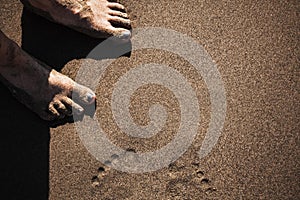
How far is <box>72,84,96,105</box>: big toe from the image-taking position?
200cm

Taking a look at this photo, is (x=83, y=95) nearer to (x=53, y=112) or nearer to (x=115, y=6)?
(x=53, y=112)

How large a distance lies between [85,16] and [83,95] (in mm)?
410

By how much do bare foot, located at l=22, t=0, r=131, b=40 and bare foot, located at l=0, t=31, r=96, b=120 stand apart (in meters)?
0.26

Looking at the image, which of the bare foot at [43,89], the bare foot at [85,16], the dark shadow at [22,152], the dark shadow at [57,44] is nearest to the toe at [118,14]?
the bare foot at [85,16]

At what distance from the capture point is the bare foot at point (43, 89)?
1983 millimetres

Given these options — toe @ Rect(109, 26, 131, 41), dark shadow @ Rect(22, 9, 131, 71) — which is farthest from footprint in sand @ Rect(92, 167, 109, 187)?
toe @ Rect(109, 26, 131, 41)

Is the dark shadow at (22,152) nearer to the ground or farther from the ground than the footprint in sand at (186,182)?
nearer to the ground

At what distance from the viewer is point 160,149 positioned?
6.32ft

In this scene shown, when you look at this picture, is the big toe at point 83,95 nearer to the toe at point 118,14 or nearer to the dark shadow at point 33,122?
the dark shadow at point 33,122

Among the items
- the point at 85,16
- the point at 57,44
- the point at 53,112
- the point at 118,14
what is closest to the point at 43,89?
the point at 53,112

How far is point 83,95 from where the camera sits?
2000 millimetres

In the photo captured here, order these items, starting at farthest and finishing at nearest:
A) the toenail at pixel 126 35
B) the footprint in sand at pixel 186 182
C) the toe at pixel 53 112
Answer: the toenail at pixel 126 35
the toe at pixel 53 112
the footprint in sand at pixel 186 182

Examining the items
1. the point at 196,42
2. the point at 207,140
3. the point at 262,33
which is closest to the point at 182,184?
the point at 207,140

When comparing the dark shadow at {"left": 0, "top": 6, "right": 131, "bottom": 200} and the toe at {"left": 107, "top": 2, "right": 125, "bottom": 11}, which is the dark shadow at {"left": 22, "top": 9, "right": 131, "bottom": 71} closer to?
the dark shadow at {"left": 0, "top": 6, "right": 131, "bottom": 200}
